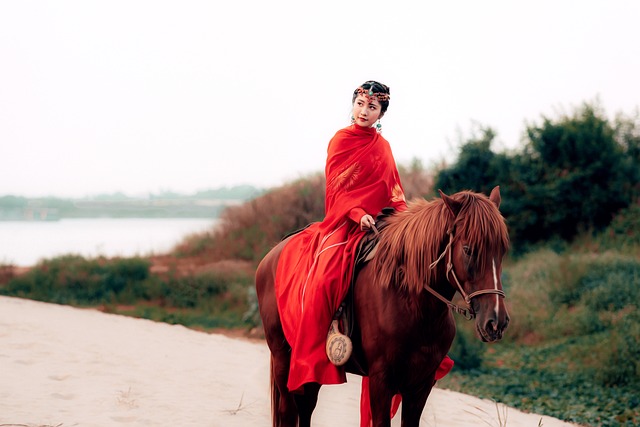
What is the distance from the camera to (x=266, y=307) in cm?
448

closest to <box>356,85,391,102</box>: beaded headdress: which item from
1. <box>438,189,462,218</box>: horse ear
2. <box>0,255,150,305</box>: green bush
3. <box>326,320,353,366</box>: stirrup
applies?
<box>438,189,462,218</box>: horse ear

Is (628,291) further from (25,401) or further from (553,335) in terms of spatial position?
(25,401)

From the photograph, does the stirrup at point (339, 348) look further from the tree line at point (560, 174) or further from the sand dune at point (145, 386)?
the tree line at point (560, 174)

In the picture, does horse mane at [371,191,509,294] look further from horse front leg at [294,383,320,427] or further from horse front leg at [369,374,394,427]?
horse front leg at [294,383,320,427]

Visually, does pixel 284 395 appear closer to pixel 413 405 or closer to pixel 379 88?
pixel 413 405

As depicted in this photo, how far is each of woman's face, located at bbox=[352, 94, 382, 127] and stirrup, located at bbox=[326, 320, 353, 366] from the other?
4.28 ft

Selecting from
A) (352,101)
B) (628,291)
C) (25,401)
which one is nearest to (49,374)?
(25,401)

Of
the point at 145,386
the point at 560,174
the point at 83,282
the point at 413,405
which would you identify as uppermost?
the point at 560,174

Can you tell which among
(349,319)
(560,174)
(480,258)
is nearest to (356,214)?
(349,319)

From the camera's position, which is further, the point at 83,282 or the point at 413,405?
the point at 83,282

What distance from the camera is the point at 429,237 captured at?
347 cm

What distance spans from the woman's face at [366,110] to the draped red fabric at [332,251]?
0.06 m

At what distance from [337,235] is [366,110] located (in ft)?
2.59

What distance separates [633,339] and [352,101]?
24.7ft
